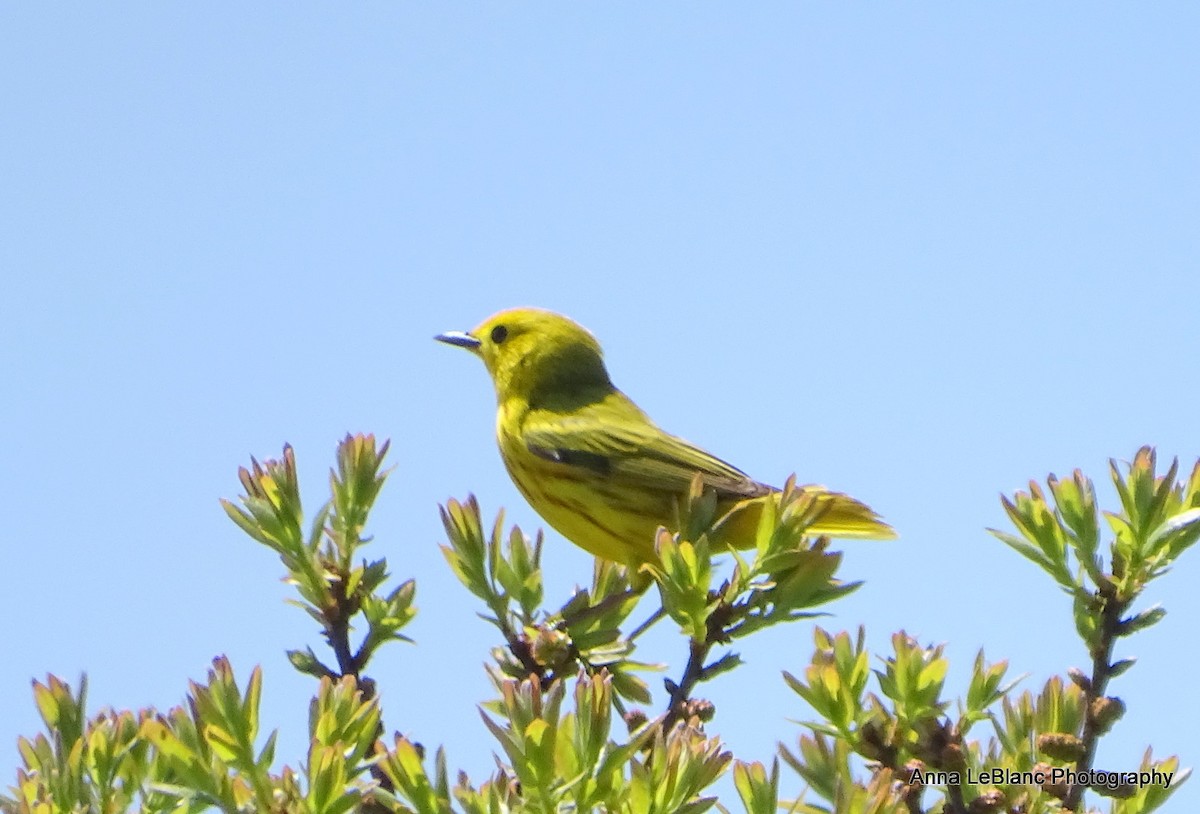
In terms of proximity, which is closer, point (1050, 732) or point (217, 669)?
point (217, 669)

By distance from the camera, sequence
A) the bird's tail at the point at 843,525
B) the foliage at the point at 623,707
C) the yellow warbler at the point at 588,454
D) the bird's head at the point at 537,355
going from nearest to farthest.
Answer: the foliage at the point at 623,707
the bird's tail at the point at 843,525
the yellow warbler at the point at 588,454
the bird's head at the point at 537,355

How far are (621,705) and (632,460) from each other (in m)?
2.50

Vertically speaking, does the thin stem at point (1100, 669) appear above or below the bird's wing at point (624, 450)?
below

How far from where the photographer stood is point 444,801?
1358 mm

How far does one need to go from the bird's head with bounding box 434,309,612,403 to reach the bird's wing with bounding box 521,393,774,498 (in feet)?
0.85

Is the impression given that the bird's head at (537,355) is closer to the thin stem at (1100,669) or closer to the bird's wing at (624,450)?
the bird's wing at (624,450)

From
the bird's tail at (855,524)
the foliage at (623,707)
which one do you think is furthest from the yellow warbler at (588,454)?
the foliage at (623,707)

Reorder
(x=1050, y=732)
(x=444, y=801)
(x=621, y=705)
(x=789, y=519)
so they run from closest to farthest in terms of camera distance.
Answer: (x=444, y=801) → (x=1050, y=732) → (x=789, y=519) → (x=621, y=705)

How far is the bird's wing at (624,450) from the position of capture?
15.1 feet

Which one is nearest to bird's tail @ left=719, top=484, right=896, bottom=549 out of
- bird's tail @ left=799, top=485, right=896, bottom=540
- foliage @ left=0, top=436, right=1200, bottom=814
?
bird's tail @ left=799, top=485, right=896, bottom=540

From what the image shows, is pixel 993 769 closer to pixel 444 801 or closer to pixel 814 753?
pixel 814 753

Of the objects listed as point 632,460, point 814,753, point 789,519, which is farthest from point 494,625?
point 632,460

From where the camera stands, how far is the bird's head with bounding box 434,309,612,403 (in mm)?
5793

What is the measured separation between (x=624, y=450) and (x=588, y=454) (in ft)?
0.43
